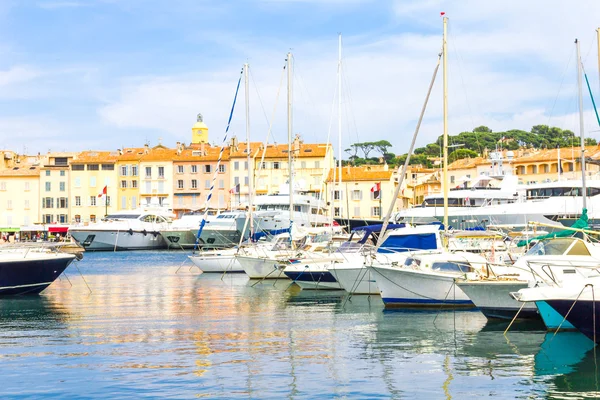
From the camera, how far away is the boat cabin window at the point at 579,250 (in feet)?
71.5

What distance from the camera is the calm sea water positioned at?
15914mm

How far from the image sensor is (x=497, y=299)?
76.0 ft

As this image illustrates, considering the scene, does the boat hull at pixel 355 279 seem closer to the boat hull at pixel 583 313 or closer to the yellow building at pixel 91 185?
the boat hull at pixel 583 313

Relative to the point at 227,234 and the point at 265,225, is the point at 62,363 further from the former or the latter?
the point at 227,234

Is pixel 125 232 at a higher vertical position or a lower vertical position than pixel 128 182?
lower

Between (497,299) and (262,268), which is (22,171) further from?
(497,299)

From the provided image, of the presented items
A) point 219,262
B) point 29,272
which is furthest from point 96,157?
point 29,272

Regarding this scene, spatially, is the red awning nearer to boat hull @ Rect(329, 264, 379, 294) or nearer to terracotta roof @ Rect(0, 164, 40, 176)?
terracotta roof @ Rect(0, 164, 40, 176)

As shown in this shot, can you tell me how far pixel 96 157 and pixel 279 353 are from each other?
94.9 m

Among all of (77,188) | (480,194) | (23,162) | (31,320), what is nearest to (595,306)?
(31,320)

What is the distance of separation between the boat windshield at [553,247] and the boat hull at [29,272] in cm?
1826

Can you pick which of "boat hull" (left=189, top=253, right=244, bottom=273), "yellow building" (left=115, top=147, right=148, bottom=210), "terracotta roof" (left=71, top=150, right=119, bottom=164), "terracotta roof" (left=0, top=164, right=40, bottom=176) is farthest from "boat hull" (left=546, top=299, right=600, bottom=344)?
"terracotta roof" (left=0, top=164, right=40, bottom=176)

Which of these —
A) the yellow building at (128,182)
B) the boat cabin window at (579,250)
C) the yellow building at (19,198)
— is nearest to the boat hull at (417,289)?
the boat cabin window at (579,250)

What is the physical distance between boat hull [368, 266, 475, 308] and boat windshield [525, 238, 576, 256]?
380 cm
